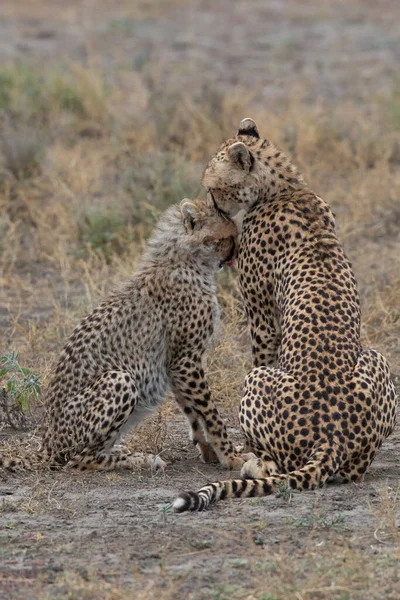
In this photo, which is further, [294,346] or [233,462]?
[233,462]

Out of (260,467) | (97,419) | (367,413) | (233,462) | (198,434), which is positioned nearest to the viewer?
(367,413)

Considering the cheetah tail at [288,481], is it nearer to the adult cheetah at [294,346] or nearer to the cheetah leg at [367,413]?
the adult cheetah at [294,346]

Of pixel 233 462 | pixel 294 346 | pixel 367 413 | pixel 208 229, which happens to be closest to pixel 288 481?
pixel 367 413

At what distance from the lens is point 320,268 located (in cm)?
558

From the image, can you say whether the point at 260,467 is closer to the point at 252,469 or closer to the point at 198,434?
the point at 252,469

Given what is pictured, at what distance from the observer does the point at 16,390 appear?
20.2ft

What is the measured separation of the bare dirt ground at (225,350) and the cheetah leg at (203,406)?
0.10 meters

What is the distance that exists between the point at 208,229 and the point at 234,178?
330 mm

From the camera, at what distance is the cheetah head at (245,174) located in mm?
5969

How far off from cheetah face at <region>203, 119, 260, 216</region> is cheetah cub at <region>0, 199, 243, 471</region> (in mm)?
117

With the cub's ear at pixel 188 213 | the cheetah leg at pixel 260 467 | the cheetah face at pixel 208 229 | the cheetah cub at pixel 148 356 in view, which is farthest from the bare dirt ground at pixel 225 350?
the cub's ear at pixel 188 213

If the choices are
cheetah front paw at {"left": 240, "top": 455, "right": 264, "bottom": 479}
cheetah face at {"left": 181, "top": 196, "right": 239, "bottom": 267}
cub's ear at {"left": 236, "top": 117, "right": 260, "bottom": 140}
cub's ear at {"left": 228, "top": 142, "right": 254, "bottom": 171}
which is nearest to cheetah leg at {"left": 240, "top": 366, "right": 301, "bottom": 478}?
cheetah front paw at {"left": 240, "top": 455, "right": 264, "bottom": 479}

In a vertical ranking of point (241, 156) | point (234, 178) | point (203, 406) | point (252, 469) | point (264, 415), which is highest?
point (241, 156)

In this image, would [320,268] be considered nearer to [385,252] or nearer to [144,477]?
[144,477]
